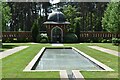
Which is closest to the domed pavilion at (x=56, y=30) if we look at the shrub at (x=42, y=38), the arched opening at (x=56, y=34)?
the arched opening at (x=56, y=34)

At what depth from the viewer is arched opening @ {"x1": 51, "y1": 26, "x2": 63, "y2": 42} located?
128 ft

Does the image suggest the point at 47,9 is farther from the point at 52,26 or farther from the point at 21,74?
the point at 21,74

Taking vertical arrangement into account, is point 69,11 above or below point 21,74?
above

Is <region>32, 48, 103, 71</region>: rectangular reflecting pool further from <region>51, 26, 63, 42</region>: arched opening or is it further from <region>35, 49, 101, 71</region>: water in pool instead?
<region>51, 26, 63, 42</region>: arched opening

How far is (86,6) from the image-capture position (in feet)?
172

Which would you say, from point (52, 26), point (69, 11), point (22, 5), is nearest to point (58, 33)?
point (52, 26)

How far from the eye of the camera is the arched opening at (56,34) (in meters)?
38.9

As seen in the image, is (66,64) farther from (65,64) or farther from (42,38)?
(42,38)

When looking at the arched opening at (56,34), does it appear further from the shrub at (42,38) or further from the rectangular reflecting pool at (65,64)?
the rectangular reflecting pool at (65,64)

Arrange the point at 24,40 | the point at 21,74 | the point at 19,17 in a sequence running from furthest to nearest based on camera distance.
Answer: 1. the point at 19,17
2. the point at 24,40
3. the point at 21,74

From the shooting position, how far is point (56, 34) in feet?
128

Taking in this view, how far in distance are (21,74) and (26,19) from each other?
4347cm

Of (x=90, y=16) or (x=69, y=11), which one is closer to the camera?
(x=69, y=11)

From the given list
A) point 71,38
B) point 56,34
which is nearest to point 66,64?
point 71,38
